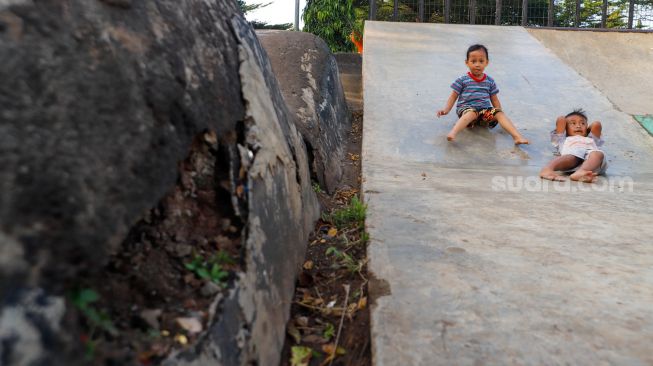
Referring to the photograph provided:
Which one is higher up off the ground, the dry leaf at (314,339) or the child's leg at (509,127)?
the child's leg at (509,127)

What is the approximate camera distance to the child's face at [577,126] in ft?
12.5

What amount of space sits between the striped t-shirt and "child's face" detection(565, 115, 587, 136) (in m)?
0.58

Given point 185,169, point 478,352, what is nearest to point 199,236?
point 185,169

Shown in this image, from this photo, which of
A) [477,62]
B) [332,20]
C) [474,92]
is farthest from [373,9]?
[474,92]

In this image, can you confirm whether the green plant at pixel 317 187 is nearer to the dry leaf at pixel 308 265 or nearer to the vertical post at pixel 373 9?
the dry leaf at pixel 308 265

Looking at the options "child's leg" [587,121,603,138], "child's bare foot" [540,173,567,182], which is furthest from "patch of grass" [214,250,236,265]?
"child's leg" [587,121,603,138]

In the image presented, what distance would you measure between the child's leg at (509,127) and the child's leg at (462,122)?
0.17 meters

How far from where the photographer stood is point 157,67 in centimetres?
126

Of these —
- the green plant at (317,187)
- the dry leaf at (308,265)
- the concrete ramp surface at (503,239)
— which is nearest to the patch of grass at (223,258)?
the concrete ramp surface at (503,239)

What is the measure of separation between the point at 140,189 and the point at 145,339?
0.27 m

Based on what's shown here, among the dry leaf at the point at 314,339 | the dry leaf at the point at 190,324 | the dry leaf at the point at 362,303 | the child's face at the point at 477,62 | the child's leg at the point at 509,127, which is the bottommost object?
the dry leaf at the point at 314,339

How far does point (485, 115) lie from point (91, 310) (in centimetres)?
358

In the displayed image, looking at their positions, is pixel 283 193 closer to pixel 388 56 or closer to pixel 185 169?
pixel 185 169

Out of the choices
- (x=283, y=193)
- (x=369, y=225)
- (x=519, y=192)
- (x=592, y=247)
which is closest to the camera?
(x=283, y=193)
